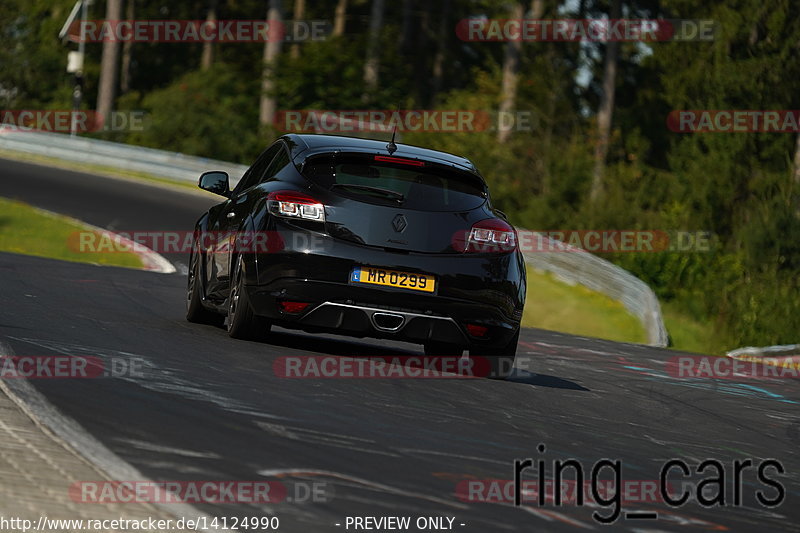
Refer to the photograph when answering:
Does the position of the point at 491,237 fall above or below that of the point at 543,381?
above

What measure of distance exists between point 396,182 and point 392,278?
29.3 inches

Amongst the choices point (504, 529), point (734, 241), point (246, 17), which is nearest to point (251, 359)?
point (504, 529)

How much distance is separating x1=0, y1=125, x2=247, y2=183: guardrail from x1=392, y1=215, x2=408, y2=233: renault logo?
2578cm

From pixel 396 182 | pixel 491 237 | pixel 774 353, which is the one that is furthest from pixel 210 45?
pixel 491 237

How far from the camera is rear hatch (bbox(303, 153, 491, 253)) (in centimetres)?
953

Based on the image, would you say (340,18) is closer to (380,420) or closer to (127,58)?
(127,58)

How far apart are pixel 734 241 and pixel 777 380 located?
23594mm

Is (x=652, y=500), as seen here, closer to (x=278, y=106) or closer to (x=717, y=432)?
(x=717, y=432)

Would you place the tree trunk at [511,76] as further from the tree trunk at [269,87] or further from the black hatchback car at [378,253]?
the black hatchback car at [378,253]

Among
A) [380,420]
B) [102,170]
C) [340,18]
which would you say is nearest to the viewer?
[380,420]

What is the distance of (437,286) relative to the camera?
955 centimetres

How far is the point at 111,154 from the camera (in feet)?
123

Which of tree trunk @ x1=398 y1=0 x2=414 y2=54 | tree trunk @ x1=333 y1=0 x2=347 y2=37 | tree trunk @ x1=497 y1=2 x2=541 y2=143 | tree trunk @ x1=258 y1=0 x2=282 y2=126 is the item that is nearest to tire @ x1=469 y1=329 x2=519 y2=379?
tree trunk @ x1=497 y1=2 x2=541 y2=143

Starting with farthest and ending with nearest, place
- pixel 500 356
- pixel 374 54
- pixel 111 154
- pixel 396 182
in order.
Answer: pixel 374 54 → pixel 111 154 → pixel 500 356 → pixel 396 182
